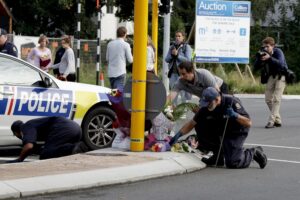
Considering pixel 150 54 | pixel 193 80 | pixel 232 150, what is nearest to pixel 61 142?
pixel 193 80

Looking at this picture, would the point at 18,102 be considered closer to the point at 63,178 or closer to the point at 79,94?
the point at 79,94

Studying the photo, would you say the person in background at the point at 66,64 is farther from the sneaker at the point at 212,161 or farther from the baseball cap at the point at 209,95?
the baseball cap at the point at 209,95

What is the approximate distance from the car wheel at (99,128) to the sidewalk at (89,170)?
1.07 meters

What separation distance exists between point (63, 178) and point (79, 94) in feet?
10.5

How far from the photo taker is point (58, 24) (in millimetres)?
49688

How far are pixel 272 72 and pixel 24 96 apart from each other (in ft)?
21.1

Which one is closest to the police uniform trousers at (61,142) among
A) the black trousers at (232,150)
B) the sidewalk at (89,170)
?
the sidewalk at (89,170)

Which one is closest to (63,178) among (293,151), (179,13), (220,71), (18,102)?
(18,102)

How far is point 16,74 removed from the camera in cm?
1152

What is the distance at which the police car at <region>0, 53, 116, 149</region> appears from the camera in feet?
37.3

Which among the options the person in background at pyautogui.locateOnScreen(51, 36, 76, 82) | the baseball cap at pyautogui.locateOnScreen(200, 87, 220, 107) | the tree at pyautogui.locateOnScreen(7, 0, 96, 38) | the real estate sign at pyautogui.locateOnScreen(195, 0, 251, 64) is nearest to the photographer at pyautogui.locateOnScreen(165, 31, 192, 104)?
the person in background at pyautogui.locateOnScreen(51, 36, 76, 82)

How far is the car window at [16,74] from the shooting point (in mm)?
11430

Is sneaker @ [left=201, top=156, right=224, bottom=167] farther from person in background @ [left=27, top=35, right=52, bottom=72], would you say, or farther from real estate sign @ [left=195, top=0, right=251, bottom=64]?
real estate sign @ [left=195, top=0, right=251, bottom=64]

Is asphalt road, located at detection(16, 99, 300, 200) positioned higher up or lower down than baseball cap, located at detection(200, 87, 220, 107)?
lower down
